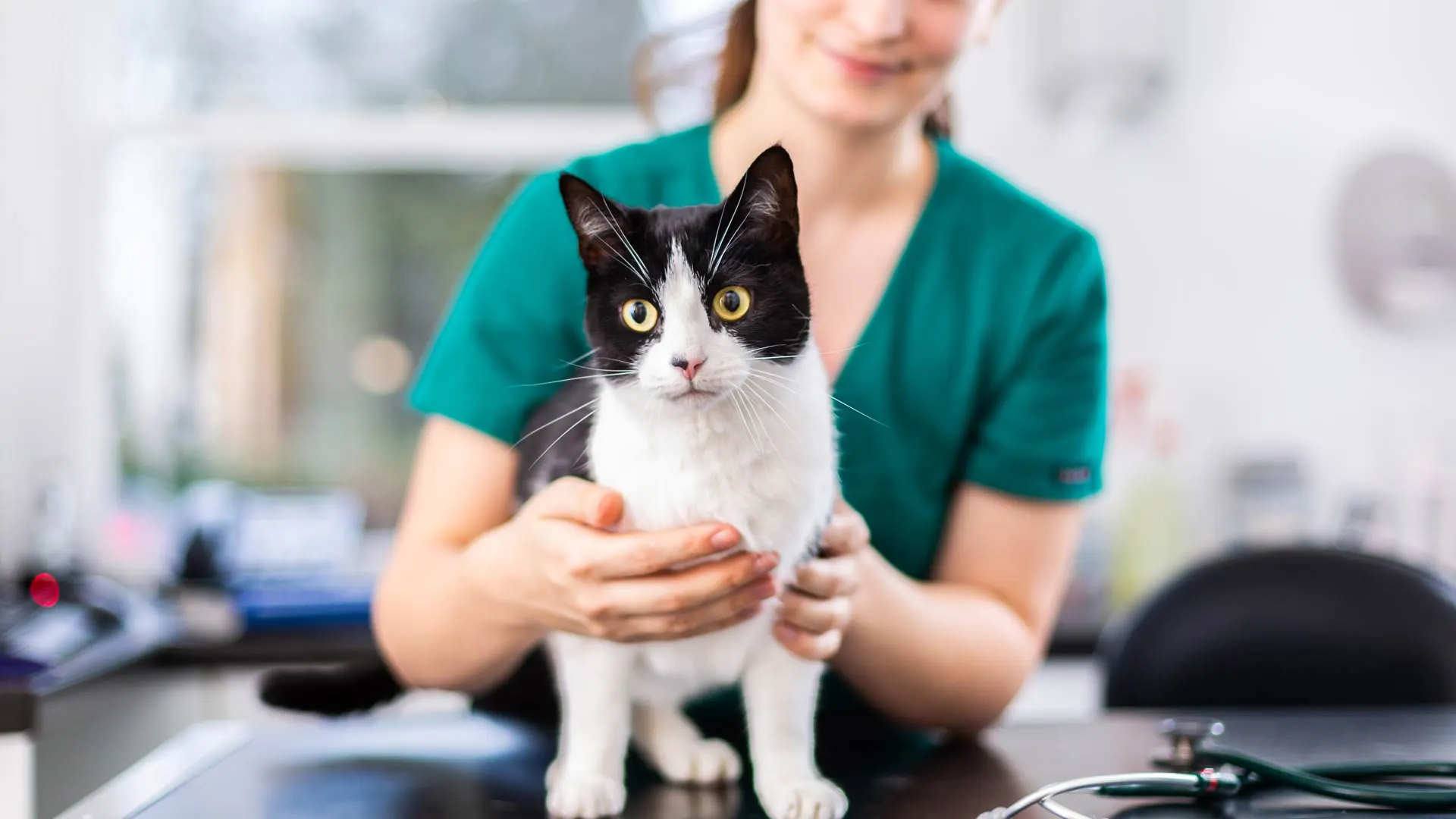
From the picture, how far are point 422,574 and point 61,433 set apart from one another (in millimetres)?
1780

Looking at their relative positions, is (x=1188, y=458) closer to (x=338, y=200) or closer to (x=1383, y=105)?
(x=1383, y=105)

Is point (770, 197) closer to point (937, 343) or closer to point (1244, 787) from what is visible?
point (937, 343)

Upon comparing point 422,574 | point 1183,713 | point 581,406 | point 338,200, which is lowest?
point 1183,713

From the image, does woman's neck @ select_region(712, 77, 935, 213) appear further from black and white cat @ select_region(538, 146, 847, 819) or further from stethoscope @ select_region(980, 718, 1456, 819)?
stethoscope @ select_region(980, 718, 1456, 819)

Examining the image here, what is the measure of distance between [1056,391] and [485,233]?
1.74 metres

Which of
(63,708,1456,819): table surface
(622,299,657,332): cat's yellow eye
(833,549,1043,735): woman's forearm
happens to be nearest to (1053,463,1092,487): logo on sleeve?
(833,549,1043,735): woman's forearm

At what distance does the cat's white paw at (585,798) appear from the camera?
825 mm

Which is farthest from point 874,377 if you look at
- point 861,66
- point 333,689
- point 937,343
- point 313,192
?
point 313,192

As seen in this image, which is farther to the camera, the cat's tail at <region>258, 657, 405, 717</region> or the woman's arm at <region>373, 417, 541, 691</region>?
the cat's tail at <region>258, 657, 405, 717</region>

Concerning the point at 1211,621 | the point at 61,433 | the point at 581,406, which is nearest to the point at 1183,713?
the point at 1211,621

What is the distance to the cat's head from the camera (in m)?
0.71

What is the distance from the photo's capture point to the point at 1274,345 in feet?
8.19

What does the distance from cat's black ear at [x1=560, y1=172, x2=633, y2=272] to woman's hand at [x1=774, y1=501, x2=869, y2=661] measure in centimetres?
26

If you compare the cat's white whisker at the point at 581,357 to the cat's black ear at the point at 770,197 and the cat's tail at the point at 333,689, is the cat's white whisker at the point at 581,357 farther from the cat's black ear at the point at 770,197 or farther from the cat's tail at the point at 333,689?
the cat's tail at the point at 333,689
